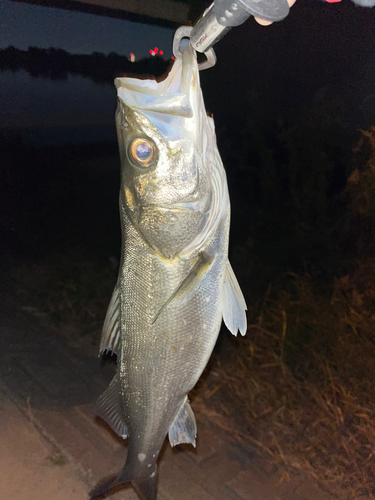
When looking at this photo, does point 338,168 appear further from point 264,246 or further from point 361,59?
point 264,246

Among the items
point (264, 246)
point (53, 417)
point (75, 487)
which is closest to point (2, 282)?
point (53, 417)

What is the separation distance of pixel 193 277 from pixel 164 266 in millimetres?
120

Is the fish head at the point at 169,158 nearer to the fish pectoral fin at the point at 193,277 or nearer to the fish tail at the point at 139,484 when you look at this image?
the fish pectoral fin at the point at 193,277

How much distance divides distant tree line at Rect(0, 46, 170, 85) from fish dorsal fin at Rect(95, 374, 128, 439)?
639cm

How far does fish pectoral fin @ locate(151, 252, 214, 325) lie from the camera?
4.04 ft

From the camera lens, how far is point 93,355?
163 inches

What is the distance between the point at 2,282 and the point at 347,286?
568 centimetres

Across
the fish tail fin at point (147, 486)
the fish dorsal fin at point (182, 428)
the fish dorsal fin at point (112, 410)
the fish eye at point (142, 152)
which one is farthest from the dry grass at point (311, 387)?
the fish eye at point (142, 152)

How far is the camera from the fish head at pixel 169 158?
3.30ft

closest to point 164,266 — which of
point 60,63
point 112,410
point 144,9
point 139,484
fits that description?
point 112,410

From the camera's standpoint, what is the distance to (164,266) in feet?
4.02

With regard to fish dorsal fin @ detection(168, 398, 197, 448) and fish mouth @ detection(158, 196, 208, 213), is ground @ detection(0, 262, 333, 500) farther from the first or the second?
fish mouth @ detection(158, 196, 208, 213)

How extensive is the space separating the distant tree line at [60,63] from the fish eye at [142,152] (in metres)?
6.10

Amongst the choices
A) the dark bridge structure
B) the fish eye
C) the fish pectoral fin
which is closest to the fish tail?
the fish pectoral fin
